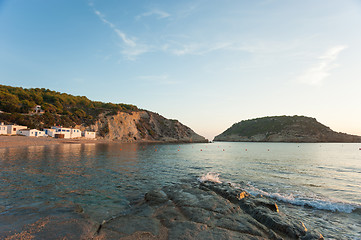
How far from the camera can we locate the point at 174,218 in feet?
25.7

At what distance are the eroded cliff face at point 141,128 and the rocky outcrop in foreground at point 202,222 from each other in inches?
3334

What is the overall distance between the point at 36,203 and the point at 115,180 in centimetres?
676

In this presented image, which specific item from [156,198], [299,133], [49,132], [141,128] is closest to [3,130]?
[49,132]

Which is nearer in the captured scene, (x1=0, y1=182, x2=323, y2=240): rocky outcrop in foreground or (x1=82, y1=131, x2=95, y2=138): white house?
(x1=0, y1=182, x2=323, y2=240): rocky outcrop in foreground

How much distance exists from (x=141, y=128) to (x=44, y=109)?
47.4m

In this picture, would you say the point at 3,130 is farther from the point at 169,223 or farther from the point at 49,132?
the point at 169,223

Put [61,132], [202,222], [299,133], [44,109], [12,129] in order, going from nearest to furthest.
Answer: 1. [202,222]
2. [12,129]
3. [61,132]
4. [44,109]
5. [299,133]

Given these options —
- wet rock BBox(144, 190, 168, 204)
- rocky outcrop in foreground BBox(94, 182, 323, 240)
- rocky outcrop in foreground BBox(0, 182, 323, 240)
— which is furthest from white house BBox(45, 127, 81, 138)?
rocky outcrop in foreground BBox(94, 182, 323, 240)

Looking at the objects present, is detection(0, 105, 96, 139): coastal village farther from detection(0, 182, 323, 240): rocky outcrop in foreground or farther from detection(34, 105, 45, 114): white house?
detection(0, 182, 323, 240): rocky outcrop in foreground

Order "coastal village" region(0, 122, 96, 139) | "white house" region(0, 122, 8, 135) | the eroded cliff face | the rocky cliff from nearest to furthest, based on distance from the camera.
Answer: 1. "white house" region(0, 122, 8, 135)
2. "coastal village" region(0, 122, 96, 139)
3. the eroded cliff face
4. the rocky cliff

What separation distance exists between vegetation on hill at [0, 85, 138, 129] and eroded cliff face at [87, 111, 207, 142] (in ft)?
16.9

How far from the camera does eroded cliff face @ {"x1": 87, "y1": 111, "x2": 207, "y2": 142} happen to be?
90.6m

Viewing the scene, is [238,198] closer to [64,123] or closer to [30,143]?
[30,143]

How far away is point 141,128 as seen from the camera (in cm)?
10969
